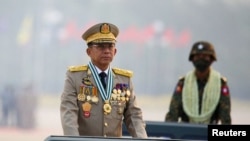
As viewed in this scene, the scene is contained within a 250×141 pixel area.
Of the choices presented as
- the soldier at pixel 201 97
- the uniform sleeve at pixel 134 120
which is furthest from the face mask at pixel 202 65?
the uniform sleeve at pixel 134 120

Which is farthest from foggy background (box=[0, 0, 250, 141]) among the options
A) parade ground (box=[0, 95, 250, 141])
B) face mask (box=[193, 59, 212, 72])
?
face mask (box=[193, 59, 212, 72])

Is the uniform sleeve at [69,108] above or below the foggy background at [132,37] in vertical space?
below

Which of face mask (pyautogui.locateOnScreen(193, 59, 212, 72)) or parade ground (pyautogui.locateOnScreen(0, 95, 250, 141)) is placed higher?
parade ground (pyautogui.locateOnScreen(0, 95, 250, 141))

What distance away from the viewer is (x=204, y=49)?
414 inches

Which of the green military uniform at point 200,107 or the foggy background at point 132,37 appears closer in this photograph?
the green military uniform at point 200,107

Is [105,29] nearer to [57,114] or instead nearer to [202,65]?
[202,65]

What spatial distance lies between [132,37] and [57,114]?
2.83 meters

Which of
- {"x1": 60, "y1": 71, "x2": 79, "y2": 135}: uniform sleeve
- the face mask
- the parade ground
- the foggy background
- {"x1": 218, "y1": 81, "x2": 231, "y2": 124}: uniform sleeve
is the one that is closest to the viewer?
{"x1": 60, "y1": 71, "x2": 79, "y2": 135}: uniform sleeve

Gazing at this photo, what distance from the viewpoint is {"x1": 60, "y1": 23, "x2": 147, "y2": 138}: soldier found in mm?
7238

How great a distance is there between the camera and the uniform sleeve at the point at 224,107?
10016 millimetres

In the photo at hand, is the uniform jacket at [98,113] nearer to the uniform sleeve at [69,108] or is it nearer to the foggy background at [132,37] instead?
the uniform sleeve at [69,108]

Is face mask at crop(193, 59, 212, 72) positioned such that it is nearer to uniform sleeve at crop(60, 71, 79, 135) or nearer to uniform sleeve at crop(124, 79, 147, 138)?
uniform sleeve at crop(124, 79, 147, 138)

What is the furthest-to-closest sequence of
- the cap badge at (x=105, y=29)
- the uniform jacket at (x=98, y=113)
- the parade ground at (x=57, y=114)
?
1. the parade ground at (x=57, y=114)
2. the cap badge at (x=105, y=29)
3. the uniform jacket at (x=98, y=113)

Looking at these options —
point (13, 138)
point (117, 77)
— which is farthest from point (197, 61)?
point (13, 138)
